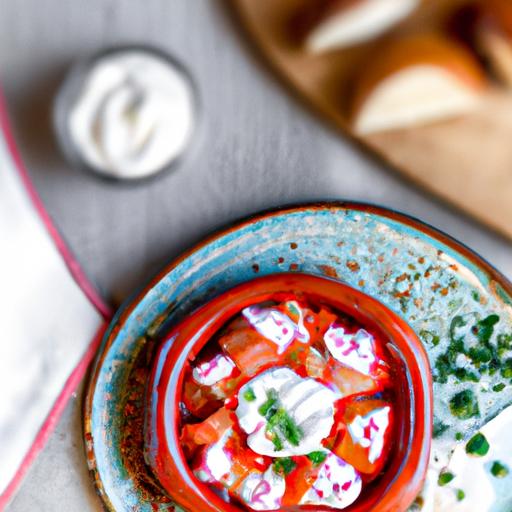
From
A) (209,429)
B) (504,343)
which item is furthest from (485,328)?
(209,429)

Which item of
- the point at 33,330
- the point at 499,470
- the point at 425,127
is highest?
the point at 33,330

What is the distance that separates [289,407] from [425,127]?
14.3 inches

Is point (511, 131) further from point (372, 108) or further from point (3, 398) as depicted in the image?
point (3, 398)

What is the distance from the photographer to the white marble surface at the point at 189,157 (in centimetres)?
86

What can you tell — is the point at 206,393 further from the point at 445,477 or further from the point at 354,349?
the point at 445,477

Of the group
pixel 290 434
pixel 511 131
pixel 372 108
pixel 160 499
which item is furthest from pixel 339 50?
pixel 160 499

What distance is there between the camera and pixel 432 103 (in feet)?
2.60

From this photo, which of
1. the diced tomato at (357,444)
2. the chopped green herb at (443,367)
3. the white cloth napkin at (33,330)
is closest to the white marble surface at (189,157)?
the white cloth napkin at (33,330)

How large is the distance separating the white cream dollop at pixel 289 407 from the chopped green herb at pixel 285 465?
0.08ft

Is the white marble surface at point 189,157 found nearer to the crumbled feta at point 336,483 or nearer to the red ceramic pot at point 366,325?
the red ceramic pot at point 366,325

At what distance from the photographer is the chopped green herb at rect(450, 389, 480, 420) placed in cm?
91

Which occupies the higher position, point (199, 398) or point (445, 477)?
point (199, 398)

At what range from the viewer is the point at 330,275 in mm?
899

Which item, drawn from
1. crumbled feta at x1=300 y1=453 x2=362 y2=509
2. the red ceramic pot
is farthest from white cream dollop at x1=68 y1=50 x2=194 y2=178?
crumbled feta at x1=300 y1=453 x2=362 y2=509
